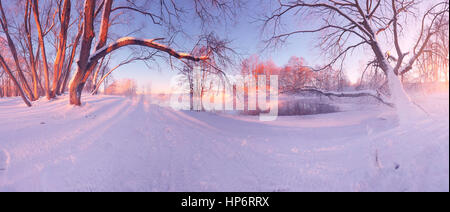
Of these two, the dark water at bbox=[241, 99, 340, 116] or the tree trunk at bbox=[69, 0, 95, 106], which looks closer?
the dark water at bbox=[241, 99, 340, 116]

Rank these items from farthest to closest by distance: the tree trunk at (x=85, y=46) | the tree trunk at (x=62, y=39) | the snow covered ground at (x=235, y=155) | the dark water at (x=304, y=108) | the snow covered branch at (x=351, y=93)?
the tree trunk at (x=62, y=39) < the tree trunk at (x=85, y=46) < the dark water at (x=304, y=108) < the snow covered branch at (x=351, y=93) < the snow covered ground at (x=235, y=155)

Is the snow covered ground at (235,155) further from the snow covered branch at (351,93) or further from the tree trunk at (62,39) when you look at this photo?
the tree trunk at (62,39)

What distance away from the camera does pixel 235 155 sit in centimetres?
235

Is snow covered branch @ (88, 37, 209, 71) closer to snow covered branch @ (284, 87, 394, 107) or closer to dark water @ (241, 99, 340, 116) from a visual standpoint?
dark water @ (241, 99, 340, 116)

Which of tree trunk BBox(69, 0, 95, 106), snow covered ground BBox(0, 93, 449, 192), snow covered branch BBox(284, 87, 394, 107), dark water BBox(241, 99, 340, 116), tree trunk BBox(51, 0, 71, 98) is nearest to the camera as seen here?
snow covered ground BBox(0, 93, 449, 192)

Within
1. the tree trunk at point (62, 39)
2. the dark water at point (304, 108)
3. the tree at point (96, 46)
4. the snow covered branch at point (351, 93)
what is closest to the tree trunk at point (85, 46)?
the tree at point (96, 46)

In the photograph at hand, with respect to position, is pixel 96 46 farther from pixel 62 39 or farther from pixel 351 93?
pixel 351 93

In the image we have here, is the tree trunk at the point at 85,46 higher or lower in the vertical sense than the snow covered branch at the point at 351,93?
higher

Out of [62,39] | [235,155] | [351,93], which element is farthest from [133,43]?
[351,93]

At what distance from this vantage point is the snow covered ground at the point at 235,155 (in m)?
1.35

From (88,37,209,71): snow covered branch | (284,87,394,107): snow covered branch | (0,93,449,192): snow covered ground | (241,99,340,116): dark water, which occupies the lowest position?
(0,93,449,192): snow covered ground

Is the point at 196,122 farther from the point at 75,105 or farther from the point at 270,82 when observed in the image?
the point at 75,105

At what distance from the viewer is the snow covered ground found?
1.35 m

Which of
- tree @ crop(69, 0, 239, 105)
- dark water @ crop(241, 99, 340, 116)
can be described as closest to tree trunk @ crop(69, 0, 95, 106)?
tree @ crop(69, 0, 239, 105)
